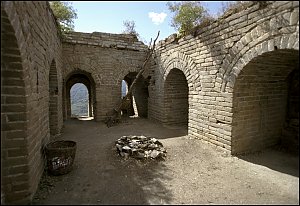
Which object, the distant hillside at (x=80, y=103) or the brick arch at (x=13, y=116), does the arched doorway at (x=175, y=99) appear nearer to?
the brick arch at (x=13, y=116)

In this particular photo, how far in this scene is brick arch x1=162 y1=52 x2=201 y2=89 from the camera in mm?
6436

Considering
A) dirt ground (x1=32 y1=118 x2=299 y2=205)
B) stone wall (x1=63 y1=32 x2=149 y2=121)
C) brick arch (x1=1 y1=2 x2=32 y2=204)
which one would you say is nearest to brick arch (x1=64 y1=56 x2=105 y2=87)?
stone wall (x1=63 y1=32 x2=149 y2=121)

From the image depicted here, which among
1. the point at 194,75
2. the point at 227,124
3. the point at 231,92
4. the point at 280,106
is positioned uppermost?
the point at 194,75

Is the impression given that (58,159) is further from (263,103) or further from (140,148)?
(263,103)

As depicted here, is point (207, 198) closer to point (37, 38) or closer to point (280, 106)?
point (280, 106)

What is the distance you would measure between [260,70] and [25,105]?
4765 mm

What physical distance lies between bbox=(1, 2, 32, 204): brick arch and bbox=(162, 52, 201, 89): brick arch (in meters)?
4.56

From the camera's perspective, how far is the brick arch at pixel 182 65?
6.44 metres

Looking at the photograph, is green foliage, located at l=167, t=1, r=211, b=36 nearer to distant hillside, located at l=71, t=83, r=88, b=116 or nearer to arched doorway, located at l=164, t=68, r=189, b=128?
arched doorway, located at l=164, t=68, r=189, b=128

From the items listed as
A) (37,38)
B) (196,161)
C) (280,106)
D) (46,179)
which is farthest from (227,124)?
(37,38)

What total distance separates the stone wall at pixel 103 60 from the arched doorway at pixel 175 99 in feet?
6.68

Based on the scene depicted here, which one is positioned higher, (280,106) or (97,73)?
(97,73)

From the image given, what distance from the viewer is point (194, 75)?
6352 millimetres

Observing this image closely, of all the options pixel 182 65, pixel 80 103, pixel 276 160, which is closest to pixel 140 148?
pixel 276 160
